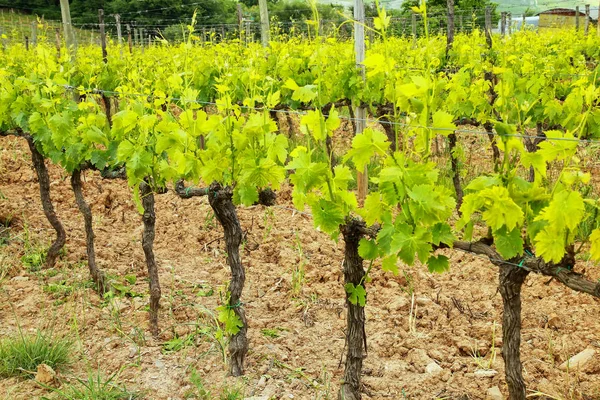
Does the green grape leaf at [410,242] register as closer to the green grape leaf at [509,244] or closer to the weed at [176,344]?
the green grape leaf at [509,244]

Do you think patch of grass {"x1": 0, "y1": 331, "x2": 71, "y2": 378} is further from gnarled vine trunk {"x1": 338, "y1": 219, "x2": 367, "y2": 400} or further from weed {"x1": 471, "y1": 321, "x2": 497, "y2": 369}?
weed {"x1": 471, "y1": 321, "x2": 497, "y2": 369}

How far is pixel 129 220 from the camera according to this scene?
6.04 m

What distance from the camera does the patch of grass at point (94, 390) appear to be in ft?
10.3

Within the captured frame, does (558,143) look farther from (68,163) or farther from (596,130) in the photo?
(68,163)

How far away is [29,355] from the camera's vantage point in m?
3.44

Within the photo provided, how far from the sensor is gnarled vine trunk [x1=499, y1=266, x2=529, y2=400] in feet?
8.24

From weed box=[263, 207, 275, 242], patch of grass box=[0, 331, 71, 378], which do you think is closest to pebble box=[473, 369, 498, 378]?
patch of grass box=[0, 331, 71, 378]

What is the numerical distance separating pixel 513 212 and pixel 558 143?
0.34 meters

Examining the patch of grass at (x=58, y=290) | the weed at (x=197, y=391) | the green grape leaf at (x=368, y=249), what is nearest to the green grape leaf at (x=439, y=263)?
the green grape leaf at (x=368, y=249)

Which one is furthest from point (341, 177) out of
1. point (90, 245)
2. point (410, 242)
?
point (90, 245)

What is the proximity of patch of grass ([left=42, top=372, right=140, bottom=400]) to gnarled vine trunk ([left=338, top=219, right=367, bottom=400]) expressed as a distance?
113cm

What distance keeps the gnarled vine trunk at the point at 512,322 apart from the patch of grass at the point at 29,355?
239 centimetres

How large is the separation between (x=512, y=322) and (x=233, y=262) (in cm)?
157

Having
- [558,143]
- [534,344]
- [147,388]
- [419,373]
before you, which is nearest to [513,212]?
[558,143]
